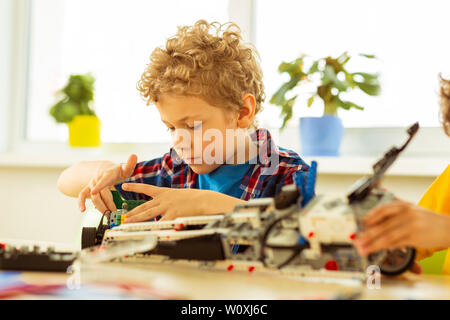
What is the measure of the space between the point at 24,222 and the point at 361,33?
1843mm

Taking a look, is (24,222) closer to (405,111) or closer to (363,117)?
(363,117)

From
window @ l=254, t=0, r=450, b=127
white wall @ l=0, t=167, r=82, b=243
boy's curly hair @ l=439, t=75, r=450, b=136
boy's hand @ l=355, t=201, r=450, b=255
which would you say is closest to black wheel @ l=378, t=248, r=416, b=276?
boy's hand @ l=355, t=201, r=450, b=255

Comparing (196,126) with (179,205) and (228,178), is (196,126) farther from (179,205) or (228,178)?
(179,205)

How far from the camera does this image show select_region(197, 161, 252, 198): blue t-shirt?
107 centimetres

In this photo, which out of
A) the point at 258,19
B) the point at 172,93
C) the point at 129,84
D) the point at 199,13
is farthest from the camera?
the point at 129,84

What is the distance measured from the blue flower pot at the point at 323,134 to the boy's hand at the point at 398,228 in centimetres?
115

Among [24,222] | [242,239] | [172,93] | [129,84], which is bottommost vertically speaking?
[24,222]

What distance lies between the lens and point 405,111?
1721 mm

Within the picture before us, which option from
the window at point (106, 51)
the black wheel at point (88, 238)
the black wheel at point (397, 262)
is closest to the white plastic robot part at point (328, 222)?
the black wheel at point (397, 262)

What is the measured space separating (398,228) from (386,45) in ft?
4.68

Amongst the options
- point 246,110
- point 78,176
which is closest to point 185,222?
point 246,110

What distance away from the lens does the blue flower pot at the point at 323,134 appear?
5.34 ft

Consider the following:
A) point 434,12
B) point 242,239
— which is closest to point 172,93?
point 242,239

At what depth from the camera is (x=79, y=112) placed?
2.30 m
